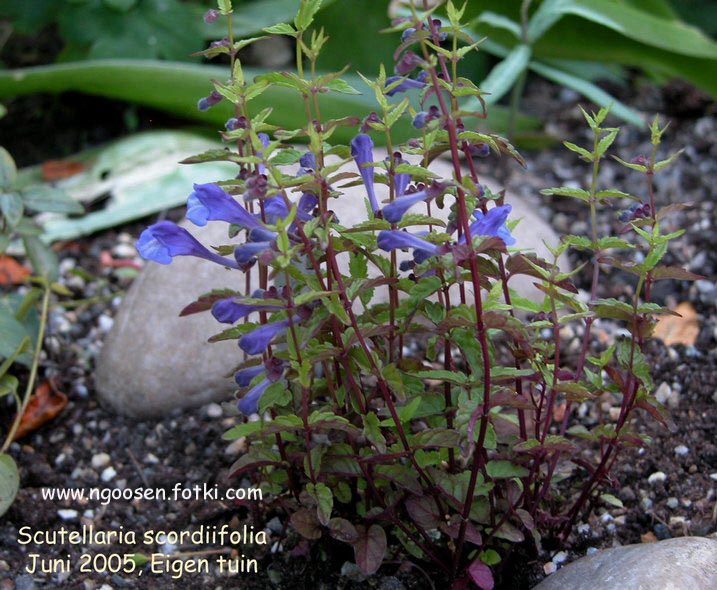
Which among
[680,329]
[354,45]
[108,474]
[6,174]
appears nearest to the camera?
[108,474]

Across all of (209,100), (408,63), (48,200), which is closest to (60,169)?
(48,200)

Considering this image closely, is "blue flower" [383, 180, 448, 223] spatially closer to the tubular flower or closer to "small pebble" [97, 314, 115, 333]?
the tubular flower

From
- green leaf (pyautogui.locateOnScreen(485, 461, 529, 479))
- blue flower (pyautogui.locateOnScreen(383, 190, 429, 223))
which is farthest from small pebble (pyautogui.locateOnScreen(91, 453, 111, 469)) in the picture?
blue flower (pyautogui.locateOnScreen(383, 190, 429, 223))

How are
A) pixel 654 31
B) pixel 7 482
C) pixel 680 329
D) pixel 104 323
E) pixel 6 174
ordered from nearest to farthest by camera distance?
pixel 7 482, pixel 6 174, pixel 680 329, pixel 104 323, pixel 654 31

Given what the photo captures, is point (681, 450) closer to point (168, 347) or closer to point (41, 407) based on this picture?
point (168, 347)

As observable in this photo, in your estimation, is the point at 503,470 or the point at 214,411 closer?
the point at 503,470

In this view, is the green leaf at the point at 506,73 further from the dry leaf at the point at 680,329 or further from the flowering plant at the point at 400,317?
the flowering plant at the point at 400,317

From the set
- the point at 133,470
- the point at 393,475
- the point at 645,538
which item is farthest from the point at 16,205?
the point at 645,538

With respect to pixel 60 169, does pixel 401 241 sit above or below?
above
